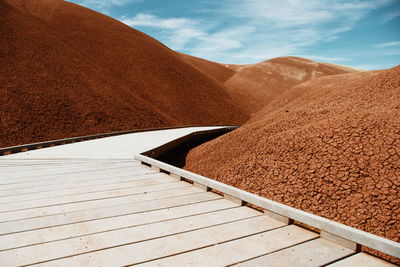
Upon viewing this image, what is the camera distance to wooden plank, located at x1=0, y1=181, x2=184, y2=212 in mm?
3702

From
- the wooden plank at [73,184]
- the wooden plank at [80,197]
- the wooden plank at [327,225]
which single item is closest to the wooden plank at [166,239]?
the wooden plank at [327,225]

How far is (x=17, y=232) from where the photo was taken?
2924 mm

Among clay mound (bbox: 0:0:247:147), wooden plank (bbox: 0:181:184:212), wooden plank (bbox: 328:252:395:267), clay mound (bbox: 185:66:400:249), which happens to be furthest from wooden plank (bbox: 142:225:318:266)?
clay mound (bbox: 0:0:247:147)

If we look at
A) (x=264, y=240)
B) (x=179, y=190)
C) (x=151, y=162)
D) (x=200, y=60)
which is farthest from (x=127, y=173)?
(x=200, y=60)

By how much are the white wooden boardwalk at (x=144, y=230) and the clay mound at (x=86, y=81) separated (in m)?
14.5

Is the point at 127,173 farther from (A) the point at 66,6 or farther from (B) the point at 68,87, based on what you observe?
(A) the point at 66,6

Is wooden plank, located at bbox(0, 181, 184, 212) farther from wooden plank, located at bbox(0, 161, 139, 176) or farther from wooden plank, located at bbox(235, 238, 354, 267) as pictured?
wooden plank, located at bbox(235, 238, 354, 267)

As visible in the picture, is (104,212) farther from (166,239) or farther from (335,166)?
(335,166)

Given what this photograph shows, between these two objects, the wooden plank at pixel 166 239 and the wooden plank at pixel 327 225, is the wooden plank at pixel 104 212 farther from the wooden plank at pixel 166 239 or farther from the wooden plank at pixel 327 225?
the wooden plank at pixel 327 225

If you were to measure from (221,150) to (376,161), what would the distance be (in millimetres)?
5372

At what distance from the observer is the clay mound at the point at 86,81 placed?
1964 cm

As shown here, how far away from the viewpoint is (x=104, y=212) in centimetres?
346

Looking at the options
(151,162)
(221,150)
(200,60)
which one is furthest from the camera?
(200,60)

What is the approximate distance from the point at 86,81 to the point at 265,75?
49.3 m
